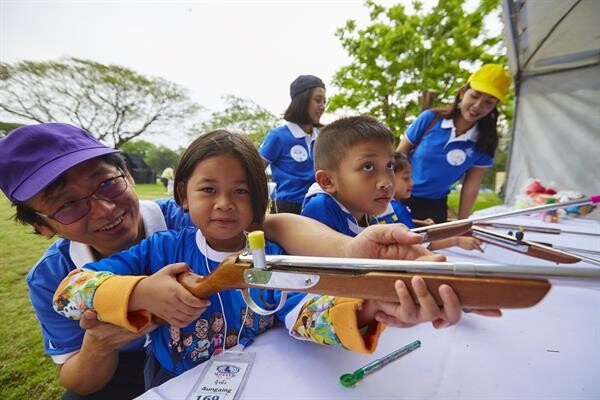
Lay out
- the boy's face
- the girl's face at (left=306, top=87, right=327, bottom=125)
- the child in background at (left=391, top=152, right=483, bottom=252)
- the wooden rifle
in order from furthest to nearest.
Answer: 1. the girl's face at (left=306, top=87, right=327, bottom=125)
2. the child in background at (left=391, top=152, right=483, bottom=252)
3. the boy's face
4. the wooden rifle

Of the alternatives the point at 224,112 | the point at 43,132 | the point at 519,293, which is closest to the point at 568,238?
the point at 519,293

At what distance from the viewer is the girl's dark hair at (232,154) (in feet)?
3.18

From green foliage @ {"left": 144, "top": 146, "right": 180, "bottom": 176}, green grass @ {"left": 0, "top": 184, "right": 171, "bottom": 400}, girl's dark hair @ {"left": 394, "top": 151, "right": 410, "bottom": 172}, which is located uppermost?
girl's dark hair @ {"left": 394, "top": 151, "right": 410, "bottom": 172}

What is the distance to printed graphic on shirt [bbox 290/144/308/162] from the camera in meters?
2.51

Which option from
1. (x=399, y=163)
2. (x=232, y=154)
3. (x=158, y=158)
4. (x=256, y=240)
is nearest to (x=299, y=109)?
(x=399, y=163)

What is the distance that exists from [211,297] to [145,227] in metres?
0.52

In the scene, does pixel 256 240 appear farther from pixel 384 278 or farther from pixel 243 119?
pixel 243 119

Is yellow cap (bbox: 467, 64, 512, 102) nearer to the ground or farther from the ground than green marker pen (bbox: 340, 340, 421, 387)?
farther from the ground

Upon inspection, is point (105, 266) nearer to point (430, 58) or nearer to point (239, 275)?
point (239, 275)

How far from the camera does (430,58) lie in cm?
834

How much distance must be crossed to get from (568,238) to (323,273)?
2324 mm

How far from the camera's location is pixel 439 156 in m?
2.30

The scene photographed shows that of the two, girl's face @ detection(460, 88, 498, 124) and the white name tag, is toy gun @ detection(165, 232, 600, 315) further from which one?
girl's face @ detection(460, 88, 498, 124)

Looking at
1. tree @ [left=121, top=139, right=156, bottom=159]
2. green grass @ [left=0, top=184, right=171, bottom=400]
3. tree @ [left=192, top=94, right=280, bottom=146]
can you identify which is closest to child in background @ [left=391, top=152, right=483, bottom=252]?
green grass @ [left=0, top=184, right=171, bottom=400]
